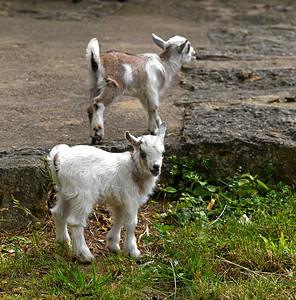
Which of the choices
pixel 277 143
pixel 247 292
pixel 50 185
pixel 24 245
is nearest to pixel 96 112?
pixel 50 185

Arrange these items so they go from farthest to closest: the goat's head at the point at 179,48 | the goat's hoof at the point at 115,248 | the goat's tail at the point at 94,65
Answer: the goat's head at the point at 179,48 → the goat's tail at the point at 94,65 → the goat's hoof at the point at 115,248

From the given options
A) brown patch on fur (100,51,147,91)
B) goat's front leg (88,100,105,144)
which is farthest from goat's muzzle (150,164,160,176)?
brown patch on fur (100,51,147,91)

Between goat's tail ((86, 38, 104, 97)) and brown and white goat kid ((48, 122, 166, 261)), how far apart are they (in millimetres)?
1155

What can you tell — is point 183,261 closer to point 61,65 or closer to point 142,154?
point 142,154

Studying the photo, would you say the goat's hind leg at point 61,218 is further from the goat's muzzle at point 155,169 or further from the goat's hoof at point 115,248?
the goat's muzzle at point 155,169

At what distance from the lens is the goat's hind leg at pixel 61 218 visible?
4.08 metres

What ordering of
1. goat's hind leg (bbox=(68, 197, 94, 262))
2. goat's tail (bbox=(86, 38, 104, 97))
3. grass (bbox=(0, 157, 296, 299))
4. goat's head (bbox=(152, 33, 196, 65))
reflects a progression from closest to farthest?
grass (bbox=(0, 157, 296, 299))
goat's hind leg (bbox=(68, 197, 94, 262))
goat's tail (bbox=(86, 38, 104, 97))
goat's head (bbox=(152, 33, 196, 65))

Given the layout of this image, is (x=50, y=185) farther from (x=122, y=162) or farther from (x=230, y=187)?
(x=230, y=187)

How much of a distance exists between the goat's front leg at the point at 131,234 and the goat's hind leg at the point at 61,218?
46 centimetres

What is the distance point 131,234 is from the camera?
416 centimetres

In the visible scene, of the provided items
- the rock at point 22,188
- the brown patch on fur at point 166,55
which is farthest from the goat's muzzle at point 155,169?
the brown patch on fur at point 166,55

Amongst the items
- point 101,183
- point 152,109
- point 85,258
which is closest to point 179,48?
point 152,109

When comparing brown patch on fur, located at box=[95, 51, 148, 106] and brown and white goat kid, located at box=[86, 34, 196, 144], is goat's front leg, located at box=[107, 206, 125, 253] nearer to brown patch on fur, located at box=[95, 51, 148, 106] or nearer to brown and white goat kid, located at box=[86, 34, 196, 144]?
brown and white goat kid, located at box=[86, 34, 196, 144]

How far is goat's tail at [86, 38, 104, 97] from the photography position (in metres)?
4.98
